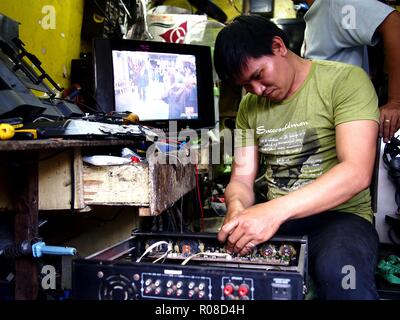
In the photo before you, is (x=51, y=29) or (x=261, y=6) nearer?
(x=51, y=29)

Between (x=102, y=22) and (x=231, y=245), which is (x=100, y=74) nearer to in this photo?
(x=102, y=22)

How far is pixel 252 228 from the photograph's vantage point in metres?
0.98

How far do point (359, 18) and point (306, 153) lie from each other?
2.16ft

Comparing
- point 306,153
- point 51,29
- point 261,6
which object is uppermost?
point 261,6

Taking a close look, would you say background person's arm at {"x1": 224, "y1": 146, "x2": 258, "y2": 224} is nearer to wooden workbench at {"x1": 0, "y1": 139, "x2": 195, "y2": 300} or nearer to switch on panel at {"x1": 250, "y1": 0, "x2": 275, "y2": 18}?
wooden workbench at {"x1": 0, "y1": 139, "x2": 195, "y2": 300}

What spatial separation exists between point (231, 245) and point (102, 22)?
5.86ft

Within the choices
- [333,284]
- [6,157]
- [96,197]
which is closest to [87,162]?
[96,197]

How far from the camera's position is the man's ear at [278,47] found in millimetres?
1269

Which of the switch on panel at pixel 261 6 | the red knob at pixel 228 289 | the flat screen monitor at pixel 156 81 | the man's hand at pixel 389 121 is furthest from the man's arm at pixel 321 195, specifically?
the switch on panel at pixel 261 6

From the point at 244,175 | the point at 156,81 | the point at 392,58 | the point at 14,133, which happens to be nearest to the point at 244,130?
the point at 244,175

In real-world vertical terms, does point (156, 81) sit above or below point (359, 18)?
below

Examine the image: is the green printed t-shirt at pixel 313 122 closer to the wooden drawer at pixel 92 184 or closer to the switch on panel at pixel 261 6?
the wooden drawer at pixel 92 184

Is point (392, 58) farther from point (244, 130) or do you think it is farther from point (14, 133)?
point (14, 133)

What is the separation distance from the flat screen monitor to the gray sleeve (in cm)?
92
